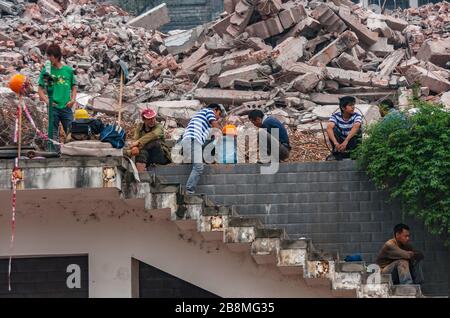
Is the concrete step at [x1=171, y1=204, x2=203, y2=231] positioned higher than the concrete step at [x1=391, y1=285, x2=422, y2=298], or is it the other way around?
the concrete step at [x1=171, y1=204, x2=203, y2=231]

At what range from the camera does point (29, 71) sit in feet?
91.2

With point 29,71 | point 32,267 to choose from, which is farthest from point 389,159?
point 29,71

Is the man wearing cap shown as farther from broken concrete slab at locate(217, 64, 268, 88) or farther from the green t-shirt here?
broken concrete slab at locate(217, 64, 268, 88)

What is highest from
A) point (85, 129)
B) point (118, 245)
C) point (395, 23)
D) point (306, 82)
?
point (395, 23)

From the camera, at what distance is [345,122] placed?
22.3 meters

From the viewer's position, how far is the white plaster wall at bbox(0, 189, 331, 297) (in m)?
21.6

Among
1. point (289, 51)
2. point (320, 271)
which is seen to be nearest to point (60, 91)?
point (320, 271)

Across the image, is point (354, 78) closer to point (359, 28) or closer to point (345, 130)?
point (359, 28)

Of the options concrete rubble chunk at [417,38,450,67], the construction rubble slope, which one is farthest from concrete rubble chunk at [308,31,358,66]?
concrete rubble chunk at [417,38,450,67]

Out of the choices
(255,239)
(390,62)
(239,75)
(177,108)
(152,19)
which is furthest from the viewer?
(152,19)

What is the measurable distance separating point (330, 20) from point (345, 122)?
636cm

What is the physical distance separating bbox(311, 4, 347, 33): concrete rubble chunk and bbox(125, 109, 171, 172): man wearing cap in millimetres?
7182

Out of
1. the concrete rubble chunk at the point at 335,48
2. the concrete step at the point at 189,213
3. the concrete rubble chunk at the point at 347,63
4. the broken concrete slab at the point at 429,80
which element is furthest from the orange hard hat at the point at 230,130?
the concrete rubble chunk at the point at 347,63

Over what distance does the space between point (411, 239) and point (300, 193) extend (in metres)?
1.74
